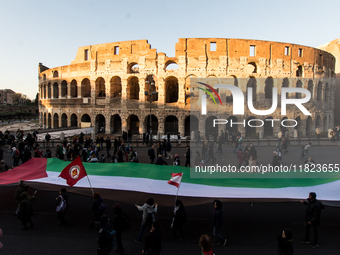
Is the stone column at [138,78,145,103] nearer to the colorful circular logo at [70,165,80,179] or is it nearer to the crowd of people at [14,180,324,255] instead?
the colorful circular logo at [70,165,80,179]

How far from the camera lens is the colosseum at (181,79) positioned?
2778 centimetres

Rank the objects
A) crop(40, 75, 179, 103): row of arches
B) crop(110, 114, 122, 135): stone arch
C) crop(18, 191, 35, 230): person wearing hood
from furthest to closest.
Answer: crop(40, 75, 179, 103): row of arches, crop(110, 114, 122, 135): stone arch, crop(18, 191, 35, 230): person wearing hood

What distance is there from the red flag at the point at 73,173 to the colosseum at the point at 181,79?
19.4 metres

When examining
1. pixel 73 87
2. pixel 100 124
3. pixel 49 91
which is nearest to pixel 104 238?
pixel 100 124

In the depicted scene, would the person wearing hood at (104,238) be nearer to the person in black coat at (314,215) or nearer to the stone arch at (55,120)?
the person in black coat at (314,215)

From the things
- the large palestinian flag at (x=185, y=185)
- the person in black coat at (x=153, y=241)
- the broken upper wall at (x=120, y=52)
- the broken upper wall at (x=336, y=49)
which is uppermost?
the broken upper wall at (x=336, y=49)

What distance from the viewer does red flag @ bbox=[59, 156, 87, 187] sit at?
23.1 feet

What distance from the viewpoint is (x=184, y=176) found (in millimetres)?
7965

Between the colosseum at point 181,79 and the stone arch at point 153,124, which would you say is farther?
the stone arch at point 153,124

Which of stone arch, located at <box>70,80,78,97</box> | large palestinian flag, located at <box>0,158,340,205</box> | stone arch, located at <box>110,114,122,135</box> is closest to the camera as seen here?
large palestinian flag, located at <box>0,158,340,205</box>

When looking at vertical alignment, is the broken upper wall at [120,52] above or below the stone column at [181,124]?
above

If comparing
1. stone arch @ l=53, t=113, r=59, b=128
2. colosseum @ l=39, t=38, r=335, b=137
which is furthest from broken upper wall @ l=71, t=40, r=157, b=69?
stone arch @ l=53, t=113, r=59, b=128

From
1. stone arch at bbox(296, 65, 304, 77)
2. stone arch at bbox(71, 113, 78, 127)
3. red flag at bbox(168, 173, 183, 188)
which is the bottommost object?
red flag at bbox(168, 173, 183, 188)

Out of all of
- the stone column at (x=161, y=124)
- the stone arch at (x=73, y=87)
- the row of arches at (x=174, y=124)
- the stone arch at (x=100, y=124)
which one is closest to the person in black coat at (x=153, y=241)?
the row of arches at (x=174, y=124)
